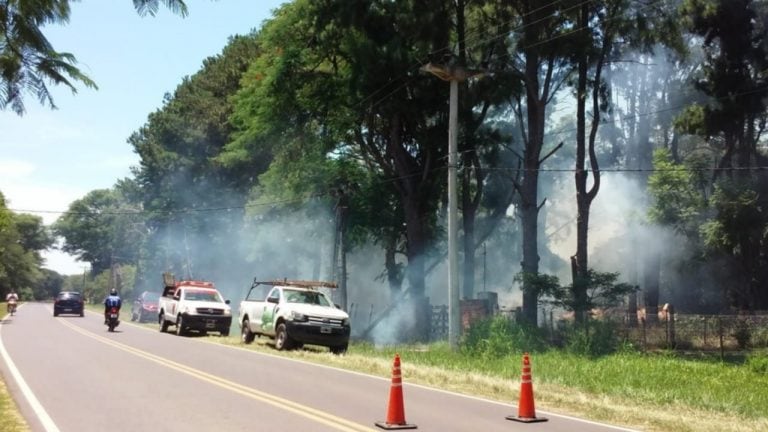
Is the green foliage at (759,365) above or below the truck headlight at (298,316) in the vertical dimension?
below

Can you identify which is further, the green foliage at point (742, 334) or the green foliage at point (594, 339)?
the green foliage at point (742, 334)

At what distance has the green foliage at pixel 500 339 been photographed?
20.5 m

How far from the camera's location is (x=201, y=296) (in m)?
28.7

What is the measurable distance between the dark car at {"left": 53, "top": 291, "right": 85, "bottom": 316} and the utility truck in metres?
19.5

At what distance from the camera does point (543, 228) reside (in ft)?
Result: 220

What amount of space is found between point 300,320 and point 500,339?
5954mm

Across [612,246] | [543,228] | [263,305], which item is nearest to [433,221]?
[263,305]

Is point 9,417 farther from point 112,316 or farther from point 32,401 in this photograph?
point 112,316

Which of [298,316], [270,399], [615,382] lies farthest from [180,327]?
[615,382]

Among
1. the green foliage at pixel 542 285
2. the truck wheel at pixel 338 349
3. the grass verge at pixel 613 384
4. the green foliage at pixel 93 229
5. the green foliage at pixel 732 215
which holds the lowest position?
the grass verge at pixel 613 384

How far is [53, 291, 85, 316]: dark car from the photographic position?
4544 cm

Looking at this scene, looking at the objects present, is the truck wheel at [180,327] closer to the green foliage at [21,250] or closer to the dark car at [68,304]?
the dark car at [68,304]

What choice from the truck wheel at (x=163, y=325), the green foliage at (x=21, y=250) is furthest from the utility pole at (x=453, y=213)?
the green foliage at (x=21, y=250)

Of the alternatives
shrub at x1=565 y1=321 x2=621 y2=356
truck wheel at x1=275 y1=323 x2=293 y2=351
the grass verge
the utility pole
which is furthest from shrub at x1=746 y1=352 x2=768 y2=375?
truck wheel at x1=275 y1=323 x2=293 y2=351
